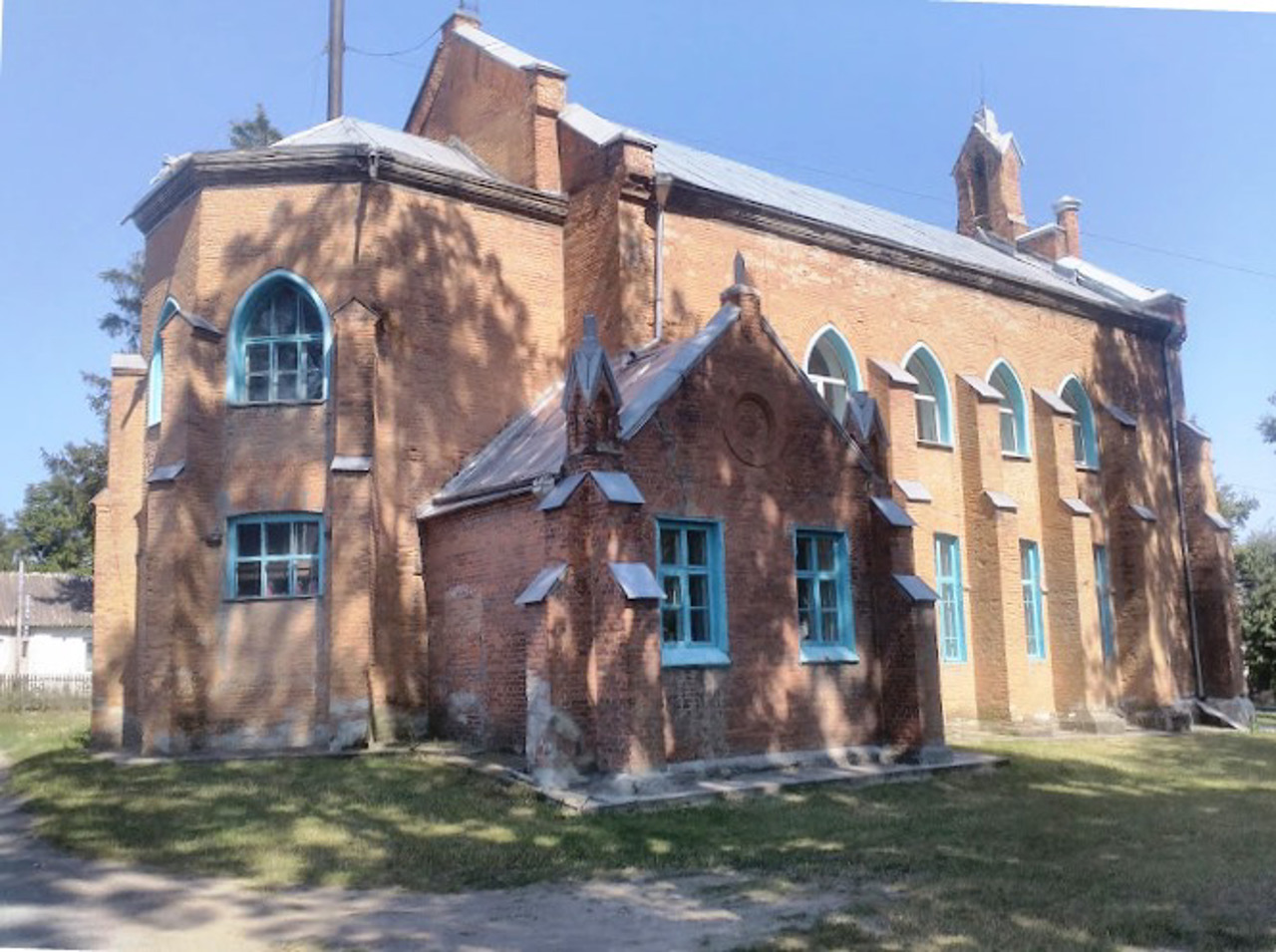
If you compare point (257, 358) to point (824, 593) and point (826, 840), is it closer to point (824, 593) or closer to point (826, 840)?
point (824, 593)

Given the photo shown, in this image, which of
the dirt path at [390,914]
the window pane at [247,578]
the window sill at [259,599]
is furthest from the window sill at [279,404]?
the dirt path at [390,914]

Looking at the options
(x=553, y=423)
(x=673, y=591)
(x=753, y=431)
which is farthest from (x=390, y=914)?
(x=553, y=423)

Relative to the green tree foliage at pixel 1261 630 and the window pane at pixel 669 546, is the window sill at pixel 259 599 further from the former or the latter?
the green tree foliage at pixel 1261 630

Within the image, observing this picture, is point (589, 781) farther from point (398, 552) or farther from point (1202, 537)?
point (1202, 537)

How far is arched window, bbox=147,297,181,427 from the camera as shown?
17.7m

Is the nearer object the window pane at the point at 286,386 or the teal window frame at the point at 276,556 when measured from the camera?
the teal window frame at the point at 276,556

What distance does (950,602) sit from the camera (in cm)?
2105

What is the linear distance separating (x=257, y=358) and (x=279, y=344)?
392mm

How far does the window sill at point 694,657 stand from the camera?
12.6 metres

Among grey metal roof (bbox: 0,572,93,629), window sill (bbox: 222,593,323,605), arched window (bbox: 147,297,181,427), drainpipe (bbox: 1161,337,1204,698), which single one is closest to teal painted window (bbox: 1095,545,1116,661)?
drainpipe (bbox: 1161,337,1204,698)

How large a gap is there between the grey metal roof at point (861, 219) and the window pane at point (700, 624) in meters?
7.86

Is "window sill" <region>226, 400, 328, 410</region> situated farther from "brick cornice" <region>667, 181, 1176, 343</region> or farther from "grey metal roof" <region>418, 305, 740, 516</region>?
"brick cornice" <region>667, 181, 1176, 343</region>

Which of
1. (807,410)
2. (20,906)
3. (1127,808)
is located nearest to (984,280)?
(807,410)

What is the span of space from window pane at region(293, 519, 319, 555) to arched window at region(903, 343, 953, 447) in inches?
458
